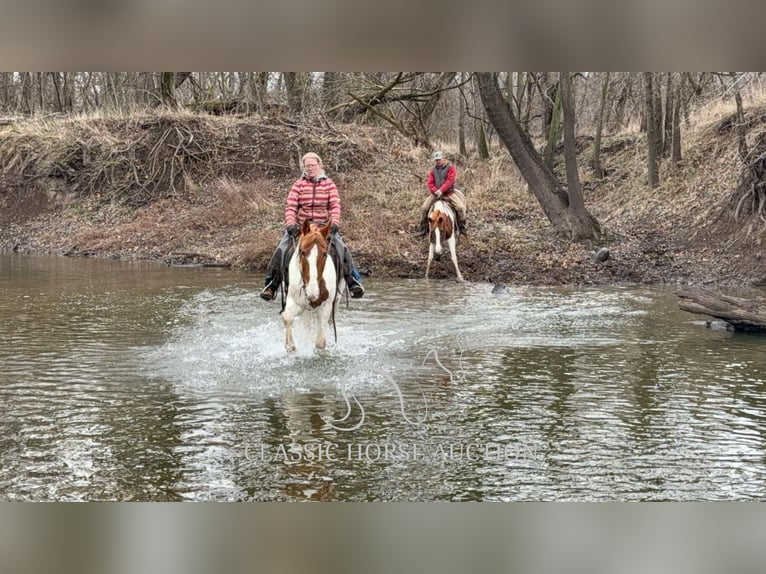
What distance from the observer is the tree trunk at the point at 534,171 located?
20.5 m

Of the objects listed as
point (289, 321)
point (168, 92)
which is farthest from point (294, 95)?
point (289, 321)

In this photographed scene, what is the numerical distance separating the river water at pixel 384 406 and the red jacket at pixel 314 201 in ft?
5.22

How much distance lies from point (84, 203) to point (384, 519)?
31939mm

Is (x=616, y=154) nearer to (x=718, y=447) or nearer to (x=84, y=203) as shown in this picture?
(x=84, y=203)

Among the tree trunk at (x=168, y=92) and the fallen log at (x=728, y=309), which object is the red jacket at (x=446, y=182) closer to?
the fallen log at (x=728, y=309)

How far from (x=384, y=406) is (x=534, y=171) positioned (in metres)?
14.6

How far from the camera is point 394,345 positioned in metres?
10.6

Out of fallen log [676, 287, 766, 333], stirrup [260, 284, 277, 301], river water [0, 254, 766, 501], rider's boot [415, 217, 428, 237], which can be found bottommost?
river water [0, 254, 766, 501]

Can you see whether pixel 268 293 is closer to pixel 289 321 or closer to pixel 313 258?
pixel 289 321

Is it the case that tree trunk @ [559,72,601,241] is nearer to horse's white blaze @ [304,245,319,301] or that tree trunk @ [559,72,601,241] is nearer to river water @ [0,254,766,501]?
river water @ [0,254,766,501]

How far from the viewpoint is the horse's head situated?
902cm

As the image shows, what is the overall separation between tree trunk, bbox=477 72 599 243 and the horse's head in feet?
40.1

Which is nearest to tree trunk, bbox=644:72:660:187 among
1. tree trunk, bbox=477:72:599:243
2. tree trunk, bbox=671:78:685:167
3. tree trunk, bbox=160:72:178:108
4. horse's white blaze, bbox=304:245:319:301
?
tree trunk, bbox=671:78:685:167
